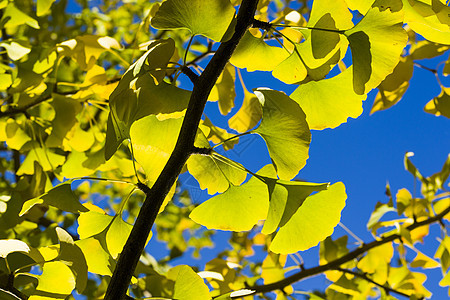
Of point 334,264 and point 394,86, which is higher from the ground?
point 394,86

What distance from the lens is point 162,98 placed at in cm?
41

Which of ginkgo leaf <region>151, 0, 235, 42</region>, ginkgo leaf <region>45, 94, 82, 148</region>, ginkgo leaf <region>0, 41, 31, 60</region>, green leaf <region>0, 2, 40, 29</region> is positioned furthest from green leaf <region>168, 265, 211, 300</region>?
green leaf <region>0, 2, 40, 29</region>

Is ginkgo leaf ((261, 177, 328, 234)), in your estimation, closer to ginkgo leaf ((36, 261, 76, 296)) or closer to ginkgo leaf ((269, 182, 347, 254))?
ginkgo leaf ((269, 182, 347, 254))

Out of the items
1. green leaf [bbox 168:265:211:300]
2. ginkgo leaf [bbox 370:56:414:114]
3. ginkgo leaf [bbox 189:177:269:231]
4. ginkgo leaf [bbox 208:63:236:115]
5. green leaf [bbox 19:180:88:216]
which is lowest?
green leaf [bbox 168:265:211:300]

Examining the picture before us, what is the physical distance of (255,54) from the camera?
49 centimetres

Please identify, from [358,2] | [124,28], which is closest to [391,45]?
[358,2]

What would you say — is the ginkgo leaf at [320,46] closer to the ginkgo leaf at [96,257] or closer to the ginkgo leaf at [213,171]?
the ginkgo leaf at [213,171]

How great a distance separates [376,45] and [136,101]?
23 centimetres

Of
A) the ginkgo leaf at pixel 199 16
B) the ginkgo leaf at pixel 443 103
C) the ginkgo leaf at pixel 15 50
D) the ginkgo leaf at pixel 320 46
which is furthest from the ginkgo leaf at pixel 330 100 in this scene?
the ginkgo leaf at pixel 15 50

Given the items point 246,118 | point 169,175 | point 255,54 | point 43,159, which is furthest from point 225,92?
point 43,159

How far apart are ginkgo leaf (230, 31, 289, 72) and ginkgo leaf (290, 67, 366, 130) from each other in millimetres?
55

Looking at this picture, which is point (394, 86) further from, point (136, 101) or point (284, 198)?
point (136, 101)

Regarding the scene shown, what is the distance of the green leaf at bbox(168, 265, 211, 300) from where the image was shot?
484mm

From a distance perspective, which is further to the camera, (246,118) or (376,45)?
(246,118)
